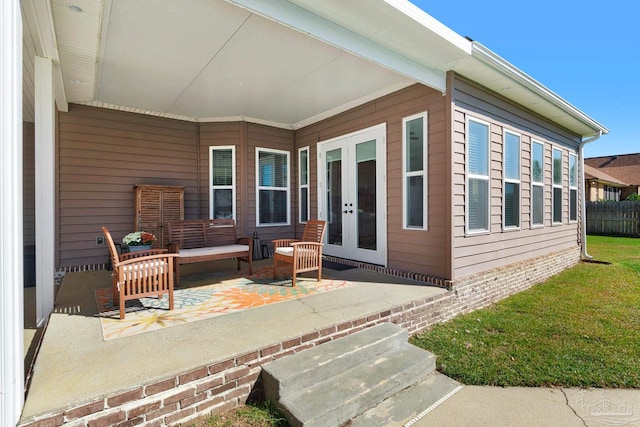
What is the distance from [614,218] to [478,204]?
14135mm

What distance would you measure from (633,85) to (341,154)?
1828cm

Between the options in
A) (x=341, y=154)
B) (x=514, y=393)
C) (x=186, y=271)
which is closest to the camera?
(x=514, y=393)

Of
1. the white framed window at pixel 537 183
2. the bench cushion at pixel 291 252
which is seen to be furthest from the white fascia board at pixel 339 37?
the white framed window at pixel 537 183

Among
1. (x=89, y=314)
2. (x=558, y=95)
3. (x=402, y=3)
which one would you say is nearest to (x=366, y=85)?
(x=402, y=3)

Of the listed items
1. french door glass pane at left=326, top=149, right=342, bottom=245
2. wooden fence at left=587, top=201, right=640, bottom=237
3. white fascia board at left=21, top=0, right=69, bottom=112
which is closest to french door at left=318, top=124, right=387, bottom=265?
french door glass pane at left=326, top=149, right=342, bottom=245

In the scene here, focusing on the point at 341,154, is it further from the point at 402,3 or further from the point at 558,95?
the point at 558,95

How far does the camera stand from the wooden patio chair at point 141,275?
287 centimetres

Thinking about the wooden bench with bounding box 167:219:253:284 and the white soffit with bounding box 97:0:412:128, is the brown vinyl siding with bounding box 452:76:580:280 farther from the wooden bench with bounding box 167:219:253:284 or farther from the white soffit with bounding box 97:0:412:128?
the wooden bench with bounding box 167:219:253:284

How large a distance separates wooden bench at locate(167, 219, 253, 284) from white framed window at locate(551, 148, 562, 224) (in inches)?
261

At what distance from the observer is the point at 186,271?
5.06m

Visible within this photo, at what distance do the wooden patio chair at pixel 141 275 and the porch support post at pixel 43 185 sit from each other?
66 centimetres

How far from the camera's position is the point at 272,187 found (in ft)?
22.3

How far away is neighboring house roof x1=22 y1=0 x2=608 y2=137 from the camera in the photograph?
9.36 ft

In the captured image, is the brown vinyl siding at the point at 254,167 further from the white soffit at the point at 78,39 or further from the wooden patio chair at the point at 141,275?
the wooden patio chair at the point at 141,275
